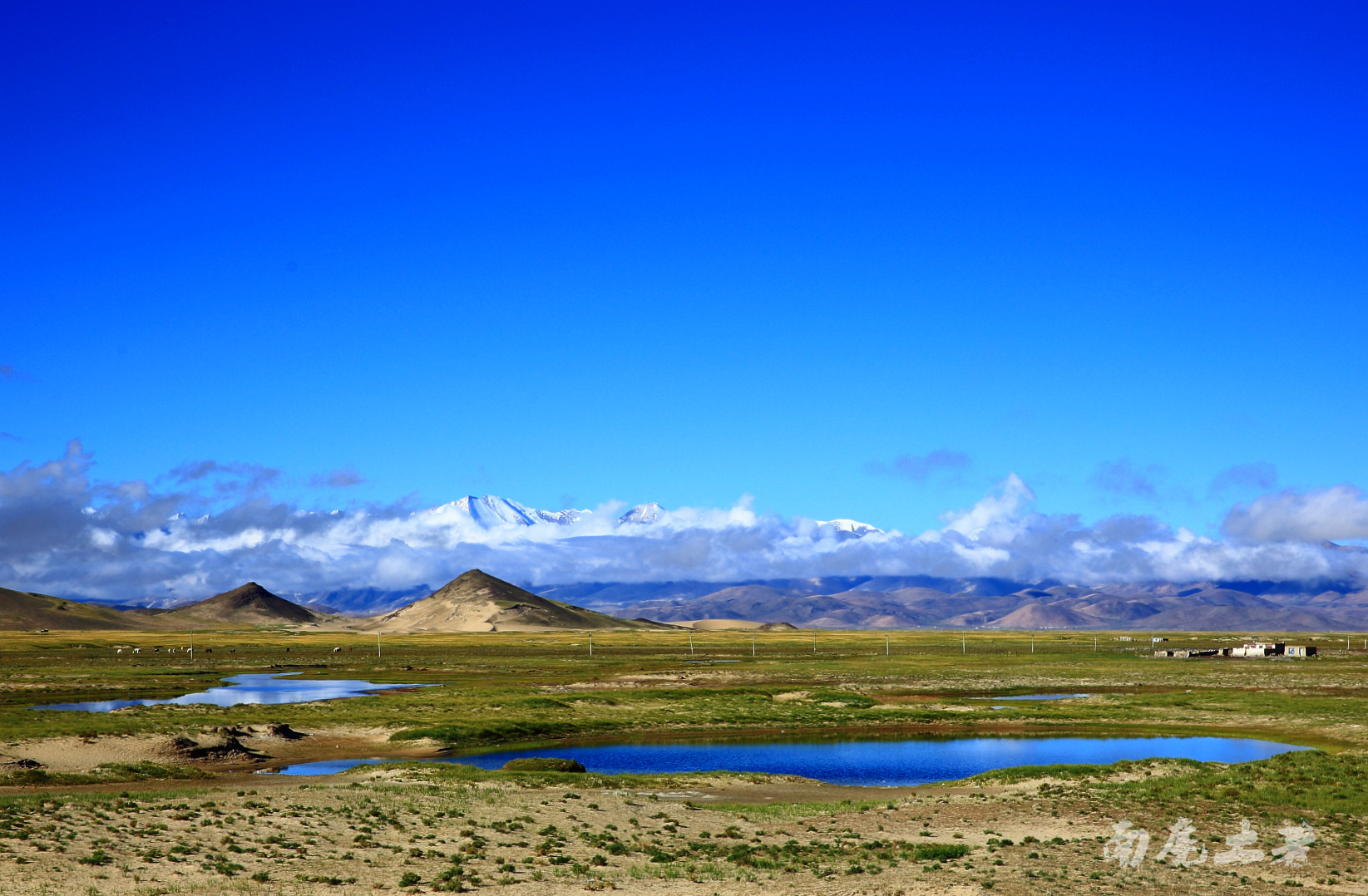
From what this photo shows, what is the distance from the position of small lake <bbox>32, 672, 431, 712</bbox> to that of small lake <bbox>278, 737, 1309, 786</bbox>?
126 ft

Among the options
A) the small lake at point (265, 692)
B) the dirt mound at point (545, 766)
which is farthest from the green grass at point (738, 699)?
the dirt mound at point (545, 766)

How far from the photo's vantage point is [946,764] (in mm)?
57125

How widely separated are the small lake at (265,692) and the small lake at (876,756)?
126 ft

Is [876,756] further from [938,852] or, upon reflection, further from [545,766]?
[938,852]

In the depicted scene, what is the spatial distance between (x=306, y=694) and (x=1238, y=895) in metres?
94.9

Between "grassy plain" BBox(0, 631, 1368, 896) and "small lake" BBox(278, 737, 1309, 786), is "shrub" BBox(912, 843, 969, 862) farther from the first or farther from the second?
"small lake" BBox(278, 737, 1309, 786)

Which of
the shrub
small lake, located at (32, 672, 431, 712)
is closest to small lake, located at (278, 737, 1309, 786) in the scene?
the shrub

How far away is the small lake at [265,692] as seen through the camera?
3580 inches

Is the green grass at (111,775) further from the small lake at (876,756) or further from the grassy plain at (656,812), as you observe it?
the small lake at (876,756)

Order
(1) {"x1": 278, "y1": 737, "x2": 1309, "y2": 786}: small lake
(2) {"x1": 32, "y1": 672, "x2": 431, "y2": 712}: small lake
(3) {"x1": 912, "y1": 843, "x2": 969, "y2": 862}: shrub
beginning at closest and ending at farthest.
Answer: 1. (3) {"x1": 912, "y1": 843, "x2": 969, "y2": 862}: shrub
2. (1) {"x1": 278, "y1": 737, "x2": 1309, "y2": 786}: small lake
3. (2) {"x1": 32, "y1": 672, "x2": 431, "y2": 712}: small lake

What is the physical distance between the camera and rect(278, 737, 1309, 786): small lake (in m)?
55.2

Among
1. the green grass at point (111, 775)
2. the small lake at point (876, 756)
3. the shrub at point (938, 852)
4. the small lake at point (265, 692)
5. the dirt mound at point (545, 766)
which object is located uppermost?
the shrub at point (938, 852)

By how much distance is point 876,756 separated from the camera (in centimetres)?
6106

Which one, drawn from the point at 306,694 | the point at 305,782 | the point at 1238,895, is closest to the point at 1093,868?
the point at 1238,895
